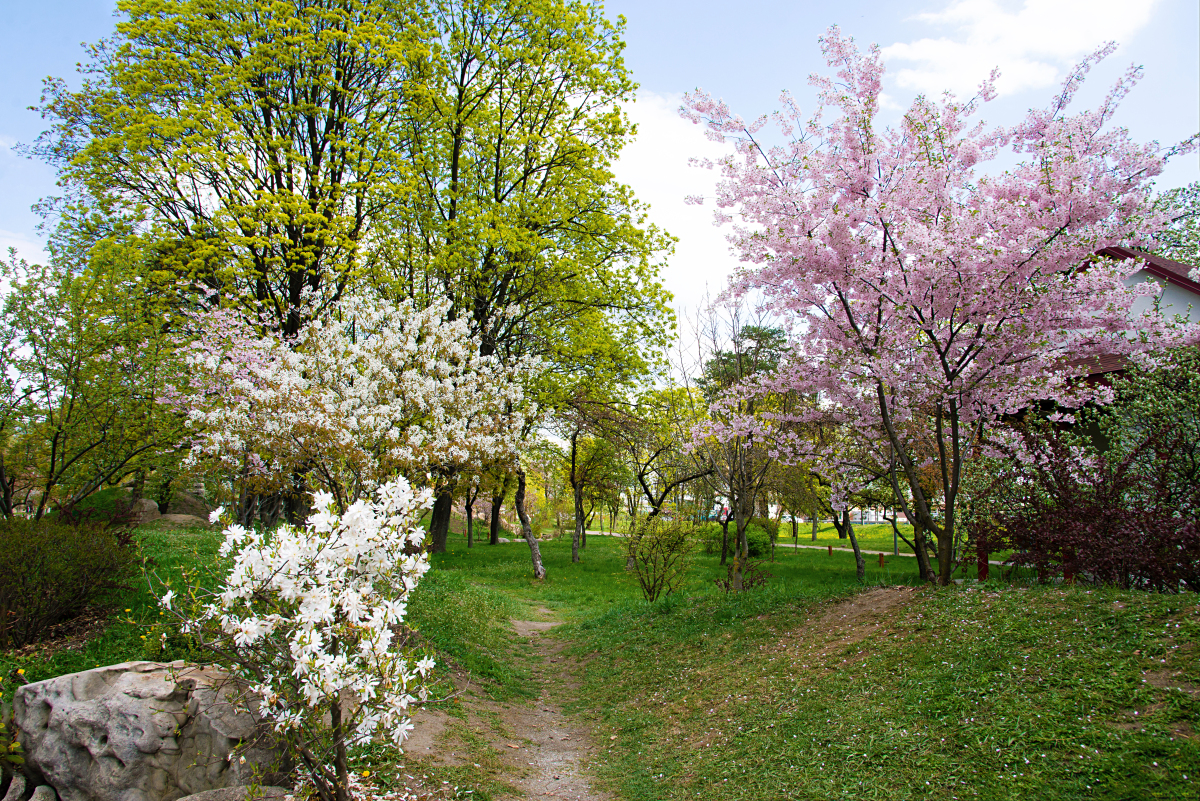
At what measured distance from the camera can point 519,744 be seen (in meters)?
5.66

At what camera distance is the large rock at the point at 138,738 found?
3.84 metres

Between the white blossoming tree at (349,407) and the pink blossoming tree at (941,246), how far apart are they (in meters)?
4.61

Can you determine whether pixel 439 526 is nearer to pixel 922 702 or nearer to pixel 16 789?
pixel 16 789

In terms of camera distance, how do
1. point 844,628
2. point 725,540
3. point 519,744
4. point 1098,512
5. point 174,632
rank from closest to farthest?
point 174,632, point 519,744, point 1098,512, point 844,628, point 725,540

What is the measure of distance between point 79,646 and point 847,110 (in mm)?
9148

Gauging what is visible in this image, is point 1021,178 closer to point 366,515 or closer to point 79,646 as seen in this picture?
point 366,515

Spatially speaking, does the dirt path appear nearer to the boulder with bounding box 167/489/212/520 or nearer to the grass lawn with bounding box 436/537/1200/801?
the grass lawn with bounding box 436/537/1200/801

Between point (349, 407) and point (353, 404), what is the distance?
23cm

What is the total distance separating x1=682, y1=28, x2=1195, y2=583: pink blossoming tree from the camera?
594cm

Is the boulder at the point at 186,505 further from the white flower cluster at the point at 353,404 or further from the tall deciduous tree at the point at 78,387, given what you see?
the tall deciduous tree at the point at 78,387

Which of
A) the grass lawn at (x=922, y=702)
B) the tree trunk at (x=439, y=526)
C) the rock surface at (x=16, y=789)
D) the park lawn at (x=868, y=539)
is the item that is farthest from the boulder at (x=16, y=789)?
the park lawn at (x=868, y=539)

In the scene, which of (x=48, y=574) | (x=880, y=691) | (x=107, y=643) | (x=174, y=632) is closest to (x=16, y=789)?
(x=174, y=632)

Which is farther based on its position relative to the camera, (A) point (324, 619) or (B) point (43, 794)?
(B) point (43, 794)

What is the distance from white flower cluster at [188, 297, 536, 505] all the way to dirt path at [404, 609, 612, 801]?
290 cm
